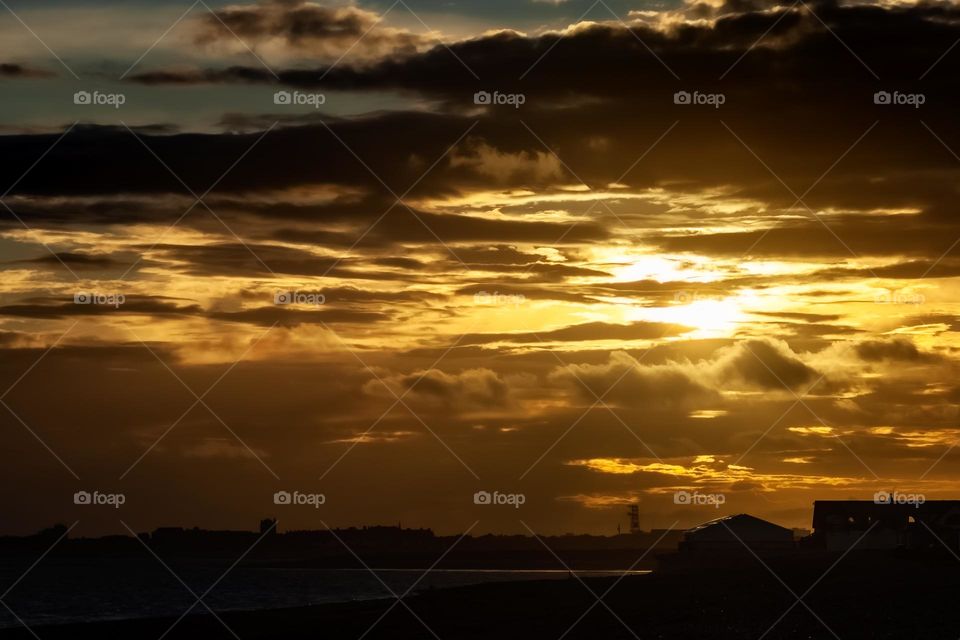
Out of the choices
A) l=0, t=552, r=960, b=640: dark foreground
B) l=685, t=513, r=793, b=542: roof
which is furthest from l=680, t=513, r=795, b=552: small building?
l=0, t=552, r=960, b=640: dark foreground

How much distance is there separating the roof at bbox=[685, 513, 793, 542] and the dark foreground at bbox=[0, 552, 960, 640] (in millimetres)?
28942

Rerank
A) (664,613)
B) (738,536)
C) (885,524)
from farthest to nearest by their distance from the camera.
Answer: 1. (738,536)
2. (885,524)
3. (664,613)

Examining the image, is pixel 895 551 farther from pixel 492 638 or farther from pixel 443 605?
pixel 492 638

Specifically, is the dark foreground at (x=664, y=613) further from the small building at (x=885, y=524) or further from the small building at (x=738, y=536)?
the small building at (x=738, y=536)

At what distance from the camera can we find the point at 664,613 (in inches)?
1797

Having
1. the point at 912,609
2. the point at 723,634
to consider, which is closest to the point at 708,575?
the point at 912,609

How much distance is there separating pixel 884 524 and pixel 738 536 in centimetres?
1347

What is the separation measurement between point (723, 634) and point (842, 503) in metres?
61.3

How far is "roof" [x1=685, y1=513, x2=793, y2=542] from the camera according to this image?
101 meters

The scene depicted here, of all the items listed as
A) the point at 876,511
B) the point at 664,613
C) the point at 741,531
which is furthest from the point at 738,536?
the point at 664,613

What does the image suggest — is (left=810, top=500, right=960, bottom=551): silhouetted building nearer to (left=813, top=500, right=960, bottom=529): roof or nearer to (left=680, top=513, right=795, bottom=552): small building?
(left=813, top=500, right=960, bottom=529): roof

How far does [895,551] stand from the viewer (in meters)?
82.5

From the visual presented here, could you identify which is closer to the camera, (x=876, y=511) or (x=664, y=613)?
(x=664, y=613)

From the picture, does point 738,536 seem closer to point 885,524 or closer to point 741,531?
A: point 741,531
